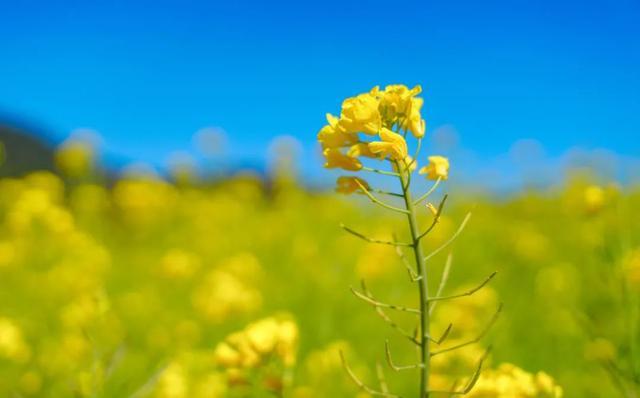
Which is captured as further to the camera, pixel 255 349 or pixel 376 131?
pixel 255 349

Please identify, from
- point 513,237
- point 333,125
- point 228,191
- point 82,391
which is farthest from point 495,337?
point 228,191

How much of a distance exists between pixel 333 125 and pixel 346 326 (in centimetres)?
284

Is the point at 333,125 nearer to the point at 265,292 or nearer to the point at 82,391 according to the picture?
the point at 82,391

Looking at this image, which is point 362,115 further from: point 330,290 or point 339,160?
point 330,290

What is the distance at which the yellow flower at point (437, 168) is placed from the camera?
49.9 inches

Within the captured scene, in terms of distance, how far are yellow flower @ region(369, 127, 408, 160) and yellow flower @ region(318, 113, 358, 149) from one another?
98mm

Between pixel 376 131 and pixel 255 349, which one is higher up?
pixel 376 131

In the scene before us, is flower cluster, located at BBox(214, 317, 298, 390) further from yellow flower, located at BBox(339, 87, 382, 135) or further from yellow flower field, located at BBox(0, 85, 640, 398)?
yellow flower, located at BBox(339, 87, 382, 135)

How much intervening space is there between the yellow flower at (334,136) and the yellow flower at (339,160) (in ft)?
0.04

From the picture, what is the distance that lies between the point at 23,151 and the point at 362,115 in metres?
14.3

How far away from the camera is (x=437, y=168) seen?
1.28 metres

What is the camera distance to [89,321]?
3938 millimetres

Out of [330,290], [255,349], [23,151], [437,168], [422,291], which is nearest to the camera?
[422,291]

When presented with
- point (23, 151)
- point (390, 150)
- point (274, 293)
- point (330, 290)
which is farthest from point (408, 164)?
point (23, 151)
